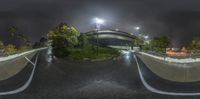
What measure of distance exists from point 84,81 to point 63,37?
1732 millimetres

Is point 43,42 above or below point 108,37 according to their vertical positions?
below

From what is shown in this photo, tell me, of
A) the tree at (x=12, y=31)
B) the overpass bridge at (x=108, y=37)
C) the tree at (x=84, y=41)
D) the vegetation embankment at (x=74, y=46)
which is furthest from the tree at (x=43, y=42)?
the overpass bridge at (x=108, y=37)

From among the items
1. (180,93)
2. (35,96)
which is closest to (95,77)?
(35,96)

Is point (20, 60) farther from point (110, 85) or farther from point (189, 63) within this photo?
point (189, 63)

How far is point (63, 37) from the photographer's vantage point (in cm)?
771

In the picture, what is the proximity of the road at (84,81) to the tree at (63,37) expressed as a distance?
0.34 m

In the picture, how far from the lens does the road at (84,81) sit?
5.79 m

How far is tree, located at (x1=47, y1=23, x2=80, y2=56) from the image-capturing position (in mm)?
7088

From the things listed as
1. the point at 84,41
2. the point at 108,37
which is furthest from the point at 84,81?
the point at 108,37

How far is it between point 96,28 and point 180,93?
3.16 meters

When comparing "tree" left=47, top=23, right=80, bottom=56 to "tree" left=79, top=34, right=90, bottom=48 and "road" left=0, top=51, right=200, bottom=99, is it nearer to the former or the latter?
"tree" left=79, top=34, right=90, bottom=48

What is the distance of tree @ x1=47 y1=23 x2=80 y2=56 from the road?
339mm

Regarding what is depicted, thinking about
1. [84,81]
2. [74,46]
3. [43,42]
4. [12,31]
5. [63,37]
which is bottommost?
[84,81]

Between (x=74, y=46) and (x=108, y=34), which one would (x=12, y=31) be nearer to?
(x=74, y=46)
